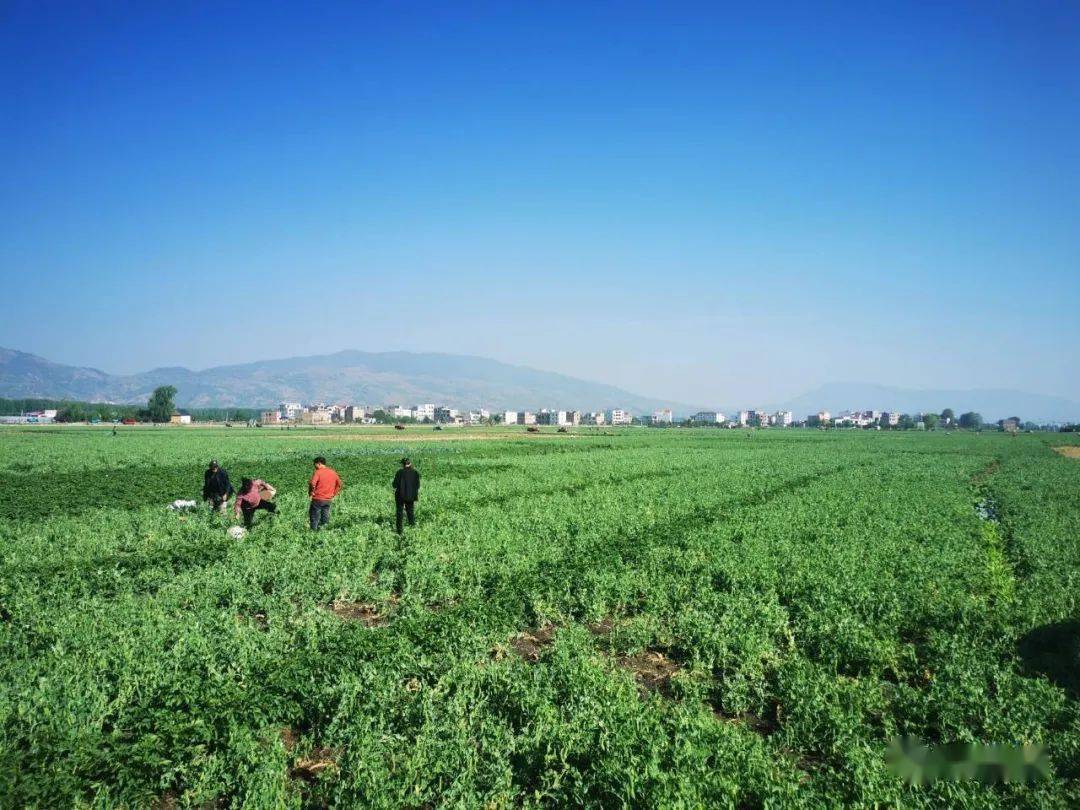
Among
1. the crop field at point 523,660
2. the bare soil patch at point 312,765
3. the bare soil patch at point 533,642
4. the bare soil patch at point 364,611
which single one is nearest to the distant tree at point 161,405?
the crop field at point 523,660

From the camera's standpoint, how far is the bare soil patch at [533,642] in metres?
10.3

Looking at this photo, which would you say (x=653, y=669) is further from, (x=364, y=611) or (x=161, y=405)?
(x=161, y=405)

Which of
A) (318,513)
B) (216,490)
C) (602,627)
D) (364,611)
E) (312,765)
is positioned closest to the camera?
(312,765)

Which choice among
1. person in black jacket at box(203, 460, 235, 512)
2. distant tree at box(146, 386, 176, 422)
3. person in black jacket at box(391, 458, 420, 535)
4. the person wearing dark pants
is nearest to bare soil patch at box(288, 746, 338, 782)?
person in black jacket at box(391, 458, 420, 535)

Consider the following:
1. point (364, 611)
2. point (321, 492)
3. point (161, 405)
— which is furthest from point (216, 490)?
point (161, 405)

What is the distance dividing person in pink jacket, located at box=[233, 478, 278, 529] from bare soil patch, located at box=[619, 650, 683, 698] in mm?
12841

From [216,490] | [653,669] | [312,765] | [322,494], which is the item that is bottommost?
[312,765]

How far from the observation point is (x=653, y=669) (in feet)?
32.4

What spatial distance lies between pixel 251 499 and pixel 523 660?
12.1m

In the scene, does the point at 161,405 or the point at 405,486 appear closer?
the point at 405,486

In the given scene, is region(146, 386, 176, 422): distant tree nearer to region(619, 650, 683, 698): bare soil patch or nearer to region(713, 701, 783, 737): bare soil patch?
region(619, 650, 683, 698): bare soil patch

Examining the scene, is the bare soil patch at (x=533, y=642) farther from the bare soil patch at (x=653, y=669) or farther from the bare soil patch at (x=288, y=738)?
the bare soil patch at (x=288, y=738)

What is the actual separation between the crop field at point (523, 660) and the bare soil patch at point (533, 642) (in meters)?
0.07

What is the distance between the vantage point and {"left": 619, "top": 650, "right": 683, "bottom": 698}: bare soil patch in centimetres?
923
